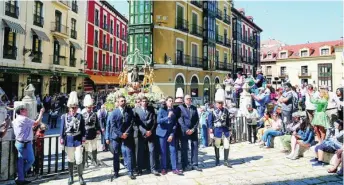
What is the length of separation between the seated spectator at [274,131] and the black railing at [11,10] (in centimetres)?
2061

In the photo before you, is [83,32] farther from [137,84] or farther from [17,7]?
[137,84]

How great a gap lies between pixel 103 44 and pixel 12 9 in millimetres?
17312

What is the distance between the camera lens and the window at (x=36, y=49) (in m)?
22.4

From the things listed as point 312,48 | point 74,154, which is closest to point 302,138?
point 74,154

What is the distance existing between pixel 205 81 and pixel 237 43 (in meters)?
13.9

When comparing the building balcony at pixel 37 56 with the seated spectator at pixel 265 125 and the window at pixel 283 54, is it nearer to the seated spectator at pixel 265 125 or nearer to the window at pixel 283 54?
the seated spectator at pixel 265 125

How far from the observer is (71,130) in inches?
228

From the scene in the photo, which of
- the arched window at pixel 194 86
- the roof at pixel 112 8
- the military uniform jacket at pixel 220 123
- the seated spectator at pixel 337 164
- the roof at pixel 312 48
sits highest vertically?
the roof at pixel 112 8

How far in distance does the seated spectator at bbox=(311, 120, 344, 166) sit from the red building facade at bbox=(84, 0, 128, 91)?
2732cm

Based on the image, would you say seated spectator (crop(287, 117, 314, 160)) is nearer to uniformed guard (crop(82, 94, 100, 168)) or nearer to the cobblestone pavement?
the cobblestone pavement

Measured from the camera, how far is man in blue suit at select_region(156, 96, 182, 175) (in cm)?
635

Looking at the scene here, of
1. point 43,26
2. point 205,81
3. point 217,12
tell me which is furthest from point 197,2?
point 43,26

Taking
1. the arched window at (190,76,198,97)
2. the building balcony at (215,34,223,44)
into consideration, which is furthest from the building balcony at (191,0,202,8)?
the arched window at (190,76,198,97)

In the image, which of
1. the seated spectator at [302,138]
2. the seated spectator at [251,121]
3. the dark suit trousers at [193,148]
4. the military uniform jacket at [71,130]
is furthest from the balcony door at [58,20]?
the seated spectator at [302,138]
